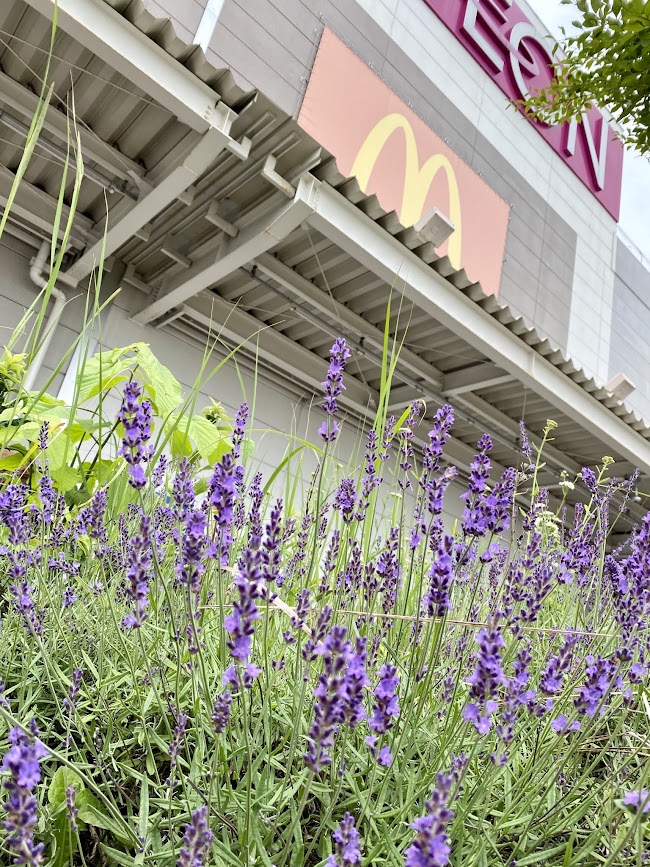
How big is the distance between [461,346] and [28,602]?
4810 millimetres

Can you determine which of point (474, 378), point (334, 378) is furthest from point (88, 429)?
point (474, 378)

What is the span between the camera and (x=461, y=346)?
5.34 m

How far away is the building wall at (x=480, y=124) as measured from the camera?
19.5 feet

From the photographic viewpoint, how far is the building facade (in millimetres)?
3689

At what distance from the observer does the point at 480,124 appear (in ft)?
27.8

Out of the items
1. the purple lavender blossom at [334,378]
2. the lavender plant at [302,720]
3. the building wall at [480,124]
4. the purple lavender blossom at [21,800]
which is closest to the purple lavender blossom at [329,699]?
the lavender plant at [302,720]

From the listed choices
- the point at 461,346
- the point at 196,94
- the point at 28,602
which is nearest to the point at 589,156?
the point at 461,346

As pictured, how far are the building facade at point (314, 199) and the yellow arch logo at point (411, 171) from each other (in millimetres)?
25

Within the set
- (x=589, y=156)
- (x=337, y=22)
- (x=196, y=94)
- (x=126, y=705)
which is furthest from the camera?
(x=589, y=156)

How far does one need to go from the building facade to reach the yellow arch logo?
25mm

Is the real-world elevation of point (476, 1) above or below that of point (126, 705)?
above

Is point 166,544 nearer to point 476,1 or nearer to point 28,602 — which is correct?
point 28,602

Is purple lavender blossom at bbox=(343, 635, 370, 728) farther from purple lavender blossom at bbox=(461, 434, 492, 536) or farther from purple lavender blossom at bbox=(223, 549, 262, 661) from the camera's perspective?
purple lavender blossom at bbox=(461, 434, 492, 536)

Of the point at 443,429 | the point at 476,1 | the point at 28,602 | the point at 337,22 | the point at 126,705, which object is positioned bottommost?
the point at 126,705
